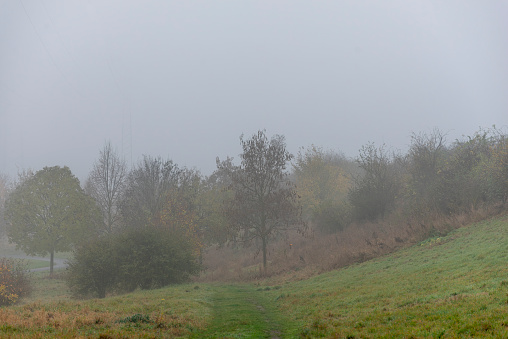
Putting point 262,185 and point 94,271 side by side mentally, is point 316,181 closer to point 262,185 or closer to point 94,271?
point 262,185

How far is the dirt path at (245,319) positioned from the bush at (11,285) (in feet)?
43.2

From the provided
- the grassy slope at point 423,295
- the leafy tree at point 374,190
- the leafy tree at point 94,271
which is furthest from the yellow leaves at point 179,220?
the leafy tree at point 374,190

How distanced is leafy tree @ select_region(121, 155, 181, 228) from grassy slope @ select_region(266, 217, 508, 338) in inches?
945

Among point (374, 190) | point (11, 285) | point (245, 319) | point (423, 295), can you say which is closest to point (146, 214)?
point (11, 285)

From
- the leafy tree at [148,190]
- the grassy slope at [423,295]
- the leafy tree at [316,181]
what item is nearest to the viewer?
the grassy slope at [423,295]

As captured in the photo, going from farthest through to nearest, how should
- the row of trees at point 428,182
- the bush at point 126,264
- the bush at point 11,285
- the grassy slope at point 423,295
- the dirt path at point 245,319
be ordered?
the row of trees at point 428,182 < the bush at point 126,264 < the bush at point 11,285 < the dirt path at point 245,319 < the grassy slope at point 423,295

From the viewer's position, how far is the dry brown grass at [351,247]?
28422 millimetres

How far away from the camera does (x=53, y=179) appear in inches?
1916

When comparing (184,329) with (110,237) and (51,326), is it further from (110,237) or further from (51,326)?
(110,237)

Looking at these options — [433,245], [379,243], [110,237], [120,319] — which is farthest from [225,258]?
[120,319]

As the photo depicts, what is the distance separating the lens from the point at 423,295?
1256cm

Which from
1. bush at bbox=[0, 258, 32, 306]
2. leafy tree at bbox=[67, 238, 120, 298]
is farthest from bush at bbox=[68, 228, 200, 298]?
bush at bbox=[0, 258, 32, 306]

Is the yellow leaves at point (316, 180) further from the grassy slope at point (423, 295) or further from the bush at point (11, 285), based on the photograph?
the bush at point (11, 285)

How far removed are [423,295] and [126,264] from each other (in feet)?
75.4
